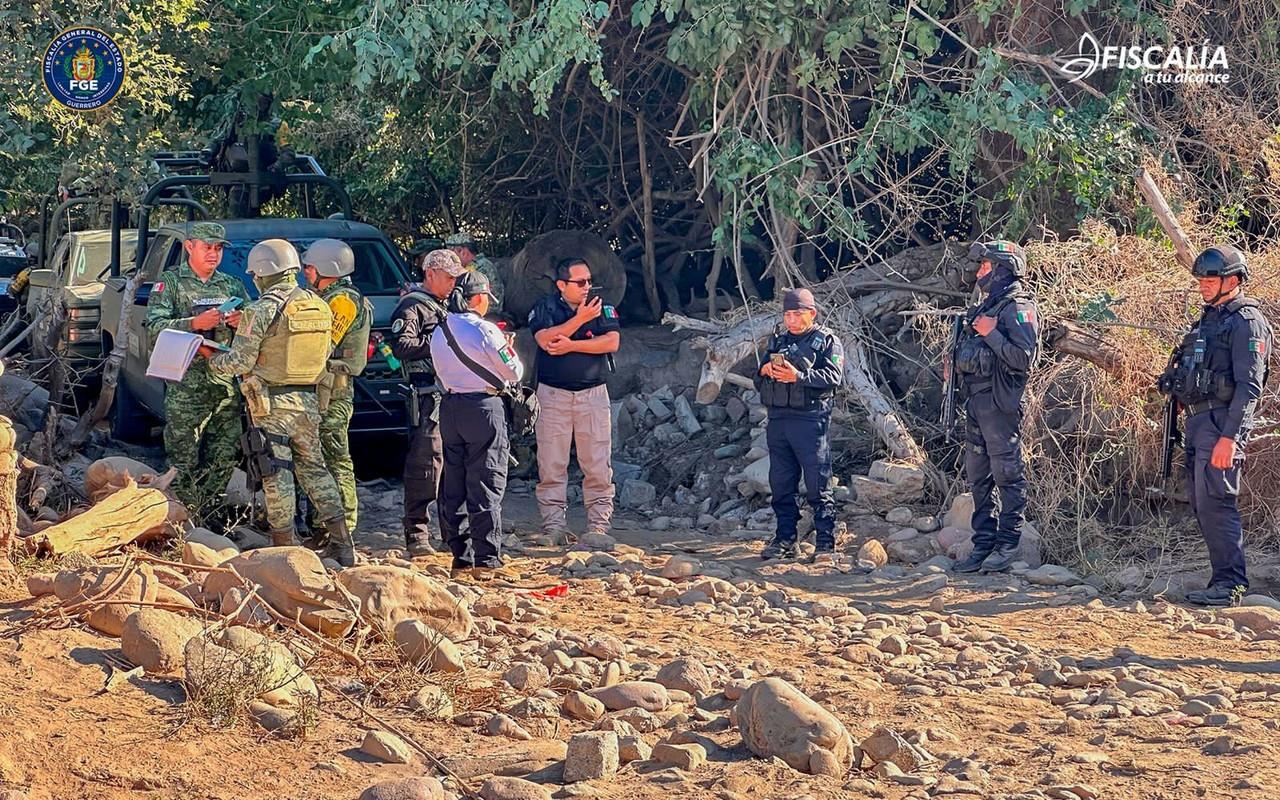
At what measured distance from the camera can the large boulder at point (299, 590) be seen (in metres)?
5.68

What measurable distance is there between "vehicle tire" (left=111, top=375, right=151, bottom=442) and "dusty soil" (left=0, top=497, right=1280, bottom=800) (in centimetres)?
470

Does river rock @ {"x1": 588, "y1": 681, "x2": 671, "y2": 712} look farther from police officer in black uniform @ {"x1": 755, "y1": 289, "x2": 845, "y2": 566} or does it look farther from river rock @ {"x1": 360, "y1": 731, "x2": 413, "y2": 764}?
police officer in black uniform @ {"x1": 755, "y1": 289, "x2": 845, "y2": 566}

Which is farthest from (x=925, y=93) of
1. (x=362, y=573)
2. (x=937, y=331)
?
(x=362, y=573)

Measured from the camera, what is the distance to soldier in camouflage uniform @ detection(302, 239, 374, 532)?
25.1 ft

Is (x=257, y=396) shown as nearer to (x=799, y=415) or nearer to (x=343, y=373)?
(x=343, y=373)

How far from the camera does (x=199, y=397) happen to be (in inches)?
314

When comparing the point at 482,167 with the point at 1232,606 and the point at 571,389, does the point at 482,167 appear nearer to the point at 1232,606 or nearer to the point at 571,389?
the point at 571,389

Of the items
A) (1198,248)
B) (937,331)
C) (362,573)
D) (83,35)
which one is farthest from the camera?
(83,35)

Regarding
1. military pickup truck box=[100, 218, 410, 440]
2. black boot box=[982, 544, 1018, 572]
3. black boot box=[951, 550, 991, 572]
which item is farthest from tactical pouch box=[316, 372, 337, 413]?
black boot box=[982, 544, 1018, 572]

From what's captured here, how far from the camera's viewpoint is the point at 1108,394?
27.3ft

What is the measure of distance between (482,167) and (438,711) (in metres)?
8.74

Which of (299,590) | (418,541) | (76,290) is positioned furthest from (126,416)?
(299,590)

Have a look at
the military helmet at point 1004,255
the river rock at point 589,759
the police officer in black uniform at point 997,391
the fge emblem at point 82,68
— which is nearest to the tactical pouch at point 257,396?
the river rock at point 589,759

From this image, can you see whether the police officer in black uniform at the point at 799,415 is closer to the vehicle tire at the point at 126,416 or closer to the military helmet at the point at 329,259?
the military helmet at the point at 329,259
